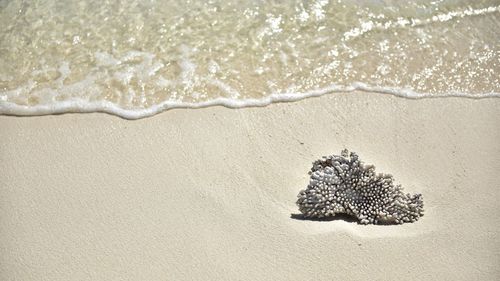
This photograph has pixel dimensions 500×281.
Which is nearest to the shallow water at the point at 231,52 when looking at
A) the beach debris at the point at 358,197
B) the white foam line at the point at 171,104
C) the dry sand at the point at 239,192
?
the white foam line at the point at 171,104

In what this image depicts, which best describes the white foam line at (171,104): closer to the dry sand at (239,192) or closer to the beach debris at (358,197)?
the dry sand at (239,192)

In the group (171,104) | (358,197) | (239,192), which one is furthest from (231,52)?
(358,197)

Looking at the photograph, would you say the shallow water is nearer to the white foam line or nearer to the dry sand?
the white foam line

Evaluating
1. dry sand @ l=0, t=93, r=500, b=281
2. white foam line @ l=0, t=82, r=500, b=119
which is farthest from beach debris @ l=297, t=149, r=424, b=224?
white foam line @ l=0, t=82, r=500, b=119

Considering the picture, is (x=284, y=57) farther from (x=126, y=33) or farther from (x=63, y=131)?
(x=63, y=131)

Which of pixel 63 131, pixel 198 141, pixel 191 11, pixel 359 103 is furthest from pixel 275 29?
pixel 63 131

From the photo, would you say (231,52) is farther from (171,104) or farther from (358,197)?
(358,197)
